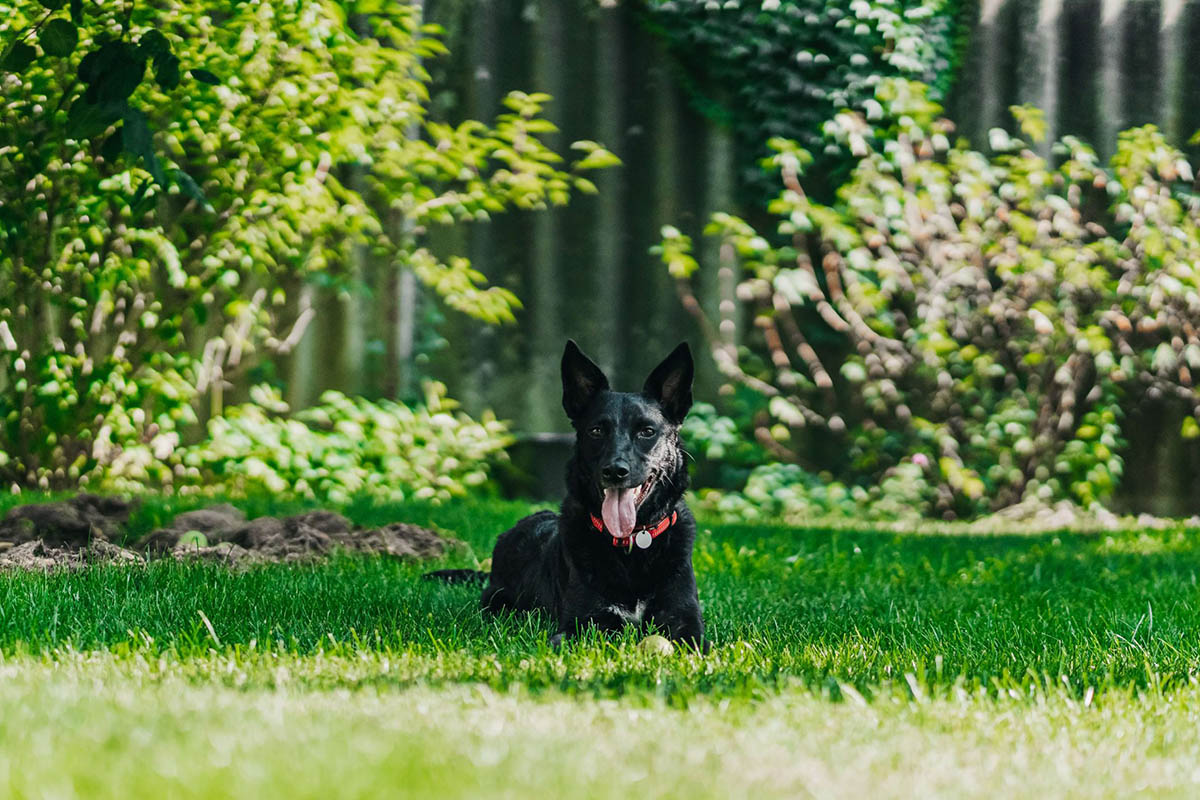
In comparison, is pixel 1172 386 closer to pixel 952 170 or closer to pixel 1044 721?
pixel 952 170

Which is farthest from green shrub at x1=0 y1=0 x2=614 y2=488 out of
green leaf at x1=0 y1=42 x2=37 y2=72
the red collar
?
the red collar

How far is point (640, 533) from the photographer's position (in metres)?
3.19

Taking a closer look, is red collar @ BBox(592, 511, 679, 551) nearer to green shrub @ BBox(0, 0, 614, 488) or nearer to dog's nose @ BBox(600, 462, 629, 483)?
dog's nose @ BBox(600, 462, 629, 483)

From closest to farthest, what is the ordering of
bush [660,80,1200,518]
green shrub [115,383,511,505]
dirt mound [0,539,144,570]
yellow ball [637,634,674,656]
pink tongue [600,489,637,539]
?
yellow ball [637,634,674,656] → pink tongue [600,489,637,539] → dirt mound [0,539,144,570] → green shrub [115,383,511,505] → bush [660,80,1200,518]

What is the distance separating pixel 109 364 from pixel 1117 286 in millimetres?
5540

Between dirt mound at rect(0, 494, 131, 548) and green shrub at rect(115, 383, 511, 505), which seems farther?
green shrub at rect(115, 383, 511, 505)

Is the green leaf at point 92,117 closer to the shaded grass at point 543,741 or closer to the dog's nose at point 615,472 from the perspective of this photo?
the shaded grass at point 543,741

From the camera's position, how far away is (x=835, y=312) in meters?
7.08

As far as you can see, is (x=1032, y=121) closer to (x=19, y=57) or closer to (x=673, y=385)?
(x=673, y=385)

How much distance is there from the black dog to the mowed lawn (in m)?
0.14

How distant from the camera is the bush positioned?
6.68 metres

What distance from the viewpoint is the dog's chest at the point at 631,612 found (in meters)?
3.17

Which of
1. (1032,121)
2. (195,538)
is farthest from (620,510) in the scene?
(1032,121)

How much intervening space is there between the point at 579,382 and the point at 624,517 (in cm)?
49
